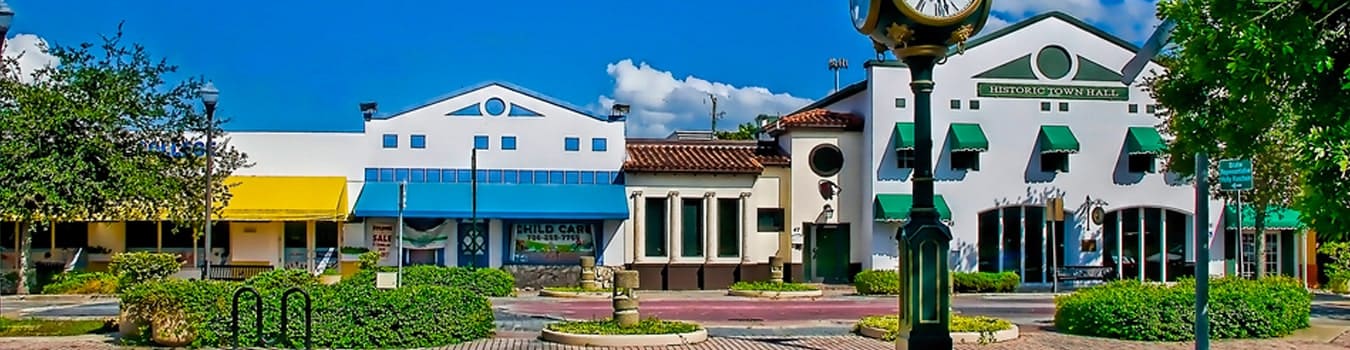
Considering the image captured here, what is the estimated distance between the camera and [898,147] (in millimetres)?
33594

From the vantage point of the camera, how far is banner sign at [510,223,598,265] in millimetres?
33125

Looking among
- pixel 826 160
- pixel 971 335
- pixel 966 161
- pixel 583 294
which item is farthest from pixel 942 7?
pixel 966 161

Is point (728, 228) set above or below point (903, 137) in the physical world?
below

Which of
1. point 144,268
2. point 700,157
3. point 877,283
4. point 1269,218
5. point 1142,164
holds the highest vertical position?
point 700,157

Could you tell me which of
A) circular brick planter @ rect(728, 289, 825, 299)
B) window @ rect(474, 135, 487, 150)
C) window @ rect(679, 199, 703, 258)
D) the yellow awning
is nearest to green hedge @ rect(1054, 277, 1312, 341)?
circular brick planter @ rect(728, 289, 825, 299)

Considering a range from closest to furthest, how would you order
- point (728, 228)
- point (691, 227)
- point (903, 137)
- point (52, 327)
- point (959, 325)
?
point (959, 325) < point (52, 327) < point (903, 137) < point (691, 227) < point (728, 228)

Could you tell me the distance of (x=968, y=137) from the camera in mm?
33531

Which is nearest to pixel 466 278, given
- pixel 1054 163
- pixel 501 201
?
pixel 501 201

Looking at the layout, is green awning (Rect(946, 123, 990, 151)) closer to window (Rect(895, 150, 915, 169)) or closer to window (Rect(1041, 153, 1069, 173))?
window (Rect(895, 150, 915, 169))

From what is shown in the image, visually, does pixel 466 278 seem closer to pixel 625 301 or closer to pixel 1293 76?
pixel 625 301

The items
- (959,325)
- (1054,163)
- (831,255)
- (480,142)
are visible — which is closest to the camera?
(959,325)

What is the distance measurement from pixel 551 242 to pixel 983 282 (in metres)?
11.3

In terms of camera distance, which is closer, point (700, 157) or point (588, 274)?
point (588, 274)

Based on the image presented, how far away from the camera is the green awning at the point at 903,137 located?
33.3m
